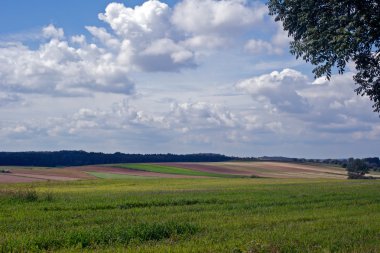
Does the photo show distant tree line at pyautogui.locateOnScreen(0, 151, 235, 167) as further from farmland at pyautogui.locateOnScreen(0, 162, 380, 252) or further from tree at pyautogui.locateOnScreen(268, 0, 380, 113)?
tree at pyautogui.locateOnScreen(268, 0, 380, 113)

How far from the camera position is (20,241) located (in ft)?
47.1

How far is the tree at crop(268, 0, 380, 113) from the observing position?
57.9 feet

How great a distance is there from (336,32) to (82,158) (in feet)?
427

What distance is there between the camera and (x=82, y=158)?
143 m

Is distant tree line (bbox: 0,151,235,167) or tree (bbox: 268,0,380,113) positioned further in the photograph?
distant tree line (bbox: 0,151,235,167)

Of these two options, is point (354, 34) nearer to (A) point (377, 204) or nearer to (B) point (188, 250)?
(B) point (188, 250)

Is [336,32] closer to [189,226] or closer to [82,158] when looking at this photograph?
[189,226]

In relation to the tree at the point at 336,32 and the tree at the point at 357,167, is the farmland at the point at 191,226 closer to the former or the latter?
the tree at the point at 336,32

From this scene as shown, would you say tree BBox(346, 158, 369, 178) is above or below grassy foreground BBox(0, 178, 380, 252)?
above

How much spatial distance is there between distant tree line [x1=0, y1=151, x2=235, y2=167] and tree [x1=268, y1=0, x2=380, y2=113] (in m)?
114

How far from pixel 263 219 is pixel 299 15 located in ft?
26.9

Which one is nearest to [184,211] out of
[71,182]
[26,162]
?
[71,182]

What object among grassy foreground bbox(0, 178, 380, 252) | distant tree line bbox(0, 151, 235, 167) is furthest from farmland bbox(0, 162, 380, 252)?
distant tree line bbox(0, 151, 235, 167)

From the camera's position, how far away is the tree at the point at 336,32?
57.9 ft
